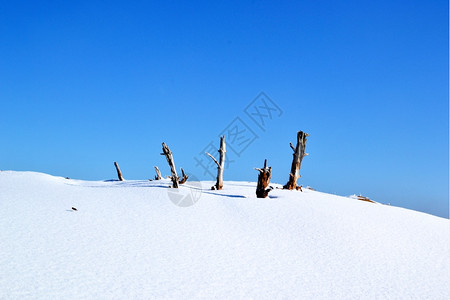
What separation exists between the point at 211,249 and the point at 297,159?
24.4 feet

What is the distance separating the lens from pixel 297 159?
12.0 m

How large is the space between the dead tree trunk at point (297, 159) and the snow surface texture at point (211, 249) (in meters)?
3.22

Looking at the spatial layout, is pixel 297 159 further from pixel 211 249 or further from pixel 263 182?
pixel 211 249

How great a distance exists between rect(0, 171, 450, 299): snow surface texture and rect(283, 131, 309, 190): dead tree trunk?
3.22 meters

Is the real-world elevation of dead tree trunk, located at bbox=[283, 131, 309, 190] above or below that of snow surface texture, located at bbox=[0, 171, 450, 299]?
above

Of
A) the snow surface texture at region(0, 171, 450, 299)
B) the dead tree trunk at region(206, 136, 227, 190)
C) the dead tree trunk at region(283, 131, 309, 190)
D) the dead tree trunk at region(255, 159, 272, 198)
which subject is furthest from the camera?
the dead tree trunk at region(283, 131, 309, 190)

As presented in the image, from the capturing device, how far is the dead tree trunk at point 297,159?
39.0ft

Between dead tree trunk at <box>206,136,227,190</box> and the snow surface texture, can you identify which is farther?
dead tree trunk at <box>206,136,227,190</box>

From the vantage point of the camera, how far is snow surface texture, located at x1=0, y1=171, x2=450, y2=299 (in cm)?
407

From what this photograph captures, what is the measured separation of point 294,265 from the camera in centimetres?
503

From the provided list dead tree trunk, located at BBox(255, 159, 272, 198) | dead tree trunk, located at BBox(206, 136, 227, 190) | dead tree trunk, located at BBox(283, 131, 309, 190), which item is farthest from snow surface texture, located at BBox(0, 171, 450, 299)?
dead tree trunk, located at BBox(283, 131, 309, 190)

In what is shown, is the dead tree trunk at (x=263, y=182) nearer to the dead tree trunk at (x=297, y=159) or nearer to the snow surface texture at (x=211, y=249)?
the snow surface texture at (x=211, y=249)

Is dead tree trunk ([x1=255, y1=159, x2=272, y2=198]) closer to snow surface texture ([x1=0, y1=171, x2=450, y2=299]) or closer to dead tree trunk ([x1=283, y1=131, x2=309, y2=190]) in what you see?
snow surface texture ([x1=0, y1=171, x2=450, y2=299])

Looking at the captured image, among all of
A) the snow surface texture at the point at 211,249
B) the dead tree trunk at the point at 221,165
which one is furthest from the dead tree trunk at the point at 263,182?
the dead tree trunk at the point at 221,165
